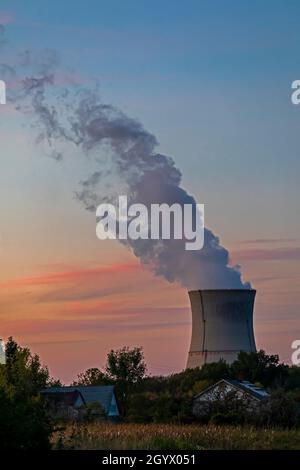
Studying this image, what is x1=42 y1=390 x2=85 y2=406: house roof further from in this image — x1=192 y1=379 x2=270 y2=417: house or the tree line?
x1=192 y1=379 x2=270 y2=417: house

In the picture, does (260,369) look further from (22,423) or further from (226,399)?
(22,423)

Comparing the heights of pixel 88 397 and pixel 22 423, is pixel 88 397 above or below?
above

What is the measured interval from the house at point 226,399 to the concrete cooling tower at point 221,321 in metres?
1.49

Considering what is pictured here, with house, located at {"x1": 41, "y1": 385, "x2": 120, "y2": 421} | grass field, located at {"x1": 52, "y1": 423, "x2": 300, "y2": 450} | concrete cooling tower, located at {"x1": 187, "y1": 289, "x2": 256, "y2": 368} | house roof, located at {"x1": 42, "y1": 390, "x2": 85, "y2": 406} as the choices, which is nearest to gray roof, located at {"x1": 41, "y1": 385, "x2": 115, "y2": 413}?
house, located at {"x1": 41, "y1": 385, "x2": 120, "y2": 421}

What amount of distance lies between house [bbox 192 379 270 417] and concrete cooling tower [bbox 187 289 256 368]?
1489 millimetres

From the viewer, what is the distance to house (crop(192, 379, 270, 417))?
30784 mm

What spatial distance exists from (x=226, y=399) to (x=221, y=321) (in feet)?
9.22

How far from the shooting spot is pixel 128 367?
60312mm

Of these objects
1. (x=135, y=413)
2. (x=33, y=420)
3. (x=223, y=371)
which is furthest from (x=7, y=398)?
(x=223, y=371)

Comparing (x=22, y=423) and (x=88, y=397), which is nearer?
(x=22, y=423)

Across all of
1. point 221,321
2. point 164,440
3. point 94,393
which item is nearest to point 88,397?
point 94,393

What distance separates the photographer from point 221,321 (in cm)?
3331
